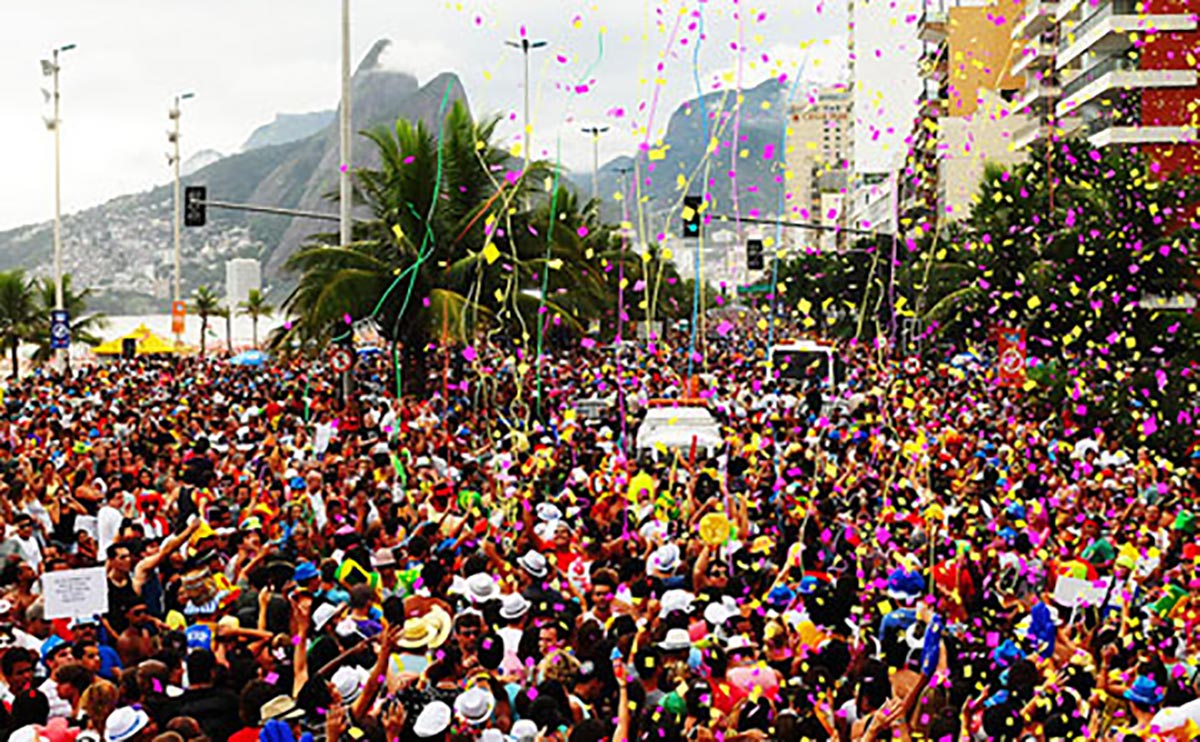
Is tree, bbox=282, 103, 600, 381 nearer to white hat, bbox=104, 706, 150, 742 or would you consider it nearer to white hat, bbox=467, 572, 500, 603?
white hat, bbox=467, 572, 500, 603

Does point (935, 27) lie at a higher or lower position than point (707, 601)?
higher

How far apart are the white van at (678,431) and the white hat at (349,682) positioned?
987 cm

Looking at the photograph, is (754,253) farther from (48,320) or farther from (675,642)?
(675,642)

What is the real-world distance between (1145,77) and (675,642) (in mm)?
42225

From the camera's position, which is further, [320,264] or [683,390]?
[683,390]

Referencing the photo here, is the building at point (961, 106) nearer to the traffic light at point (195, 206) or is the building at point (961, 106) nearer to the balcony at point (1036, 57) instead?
the balcony at point (1036, 57)

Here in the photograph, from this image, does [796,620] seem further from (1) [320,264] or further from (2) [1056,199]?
(2) [1056,199]

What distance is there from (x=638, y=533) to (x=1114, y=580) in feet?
10.4

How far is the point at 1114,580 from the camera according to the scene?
8961 millimetres

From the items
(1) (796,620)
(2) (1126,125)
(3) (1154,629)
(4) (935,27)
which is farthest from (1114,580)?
(4) (935,27)

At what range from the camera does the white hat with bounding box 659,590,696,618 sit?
7818mm

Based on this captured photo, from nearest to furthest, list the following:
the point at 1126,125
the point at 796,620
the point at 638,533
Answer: the point at 796,620 < the point at 638,533 < the point at 1126,125

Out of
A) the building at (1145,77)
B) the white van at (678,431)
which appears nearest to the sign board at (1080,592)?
the white van at (678,431)

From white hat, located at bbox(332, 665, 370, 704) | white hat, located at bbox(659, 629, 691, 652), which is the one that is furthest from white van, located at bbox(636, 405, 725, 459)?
white hat, located at bbox(332, 665, 370, 704)
